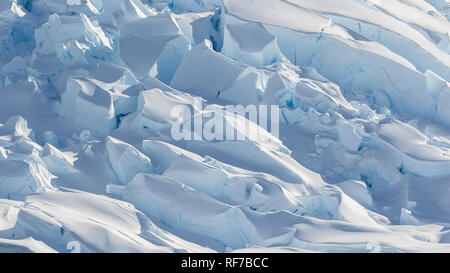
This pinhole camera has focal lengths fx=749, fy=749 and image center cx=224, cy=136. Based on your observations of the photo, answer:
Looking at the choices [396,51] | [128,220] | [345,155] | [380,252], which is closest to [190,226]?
[128,220]

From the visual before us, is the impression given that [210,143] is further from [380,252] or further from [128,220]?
[380,252]

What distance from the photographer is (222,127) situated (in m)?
7.48

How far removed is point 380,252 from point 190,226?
1.61 meters

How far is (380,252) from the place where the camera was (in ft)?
18.6

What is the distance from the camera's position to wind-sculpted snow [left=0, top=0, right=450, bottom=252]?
20.2ft
